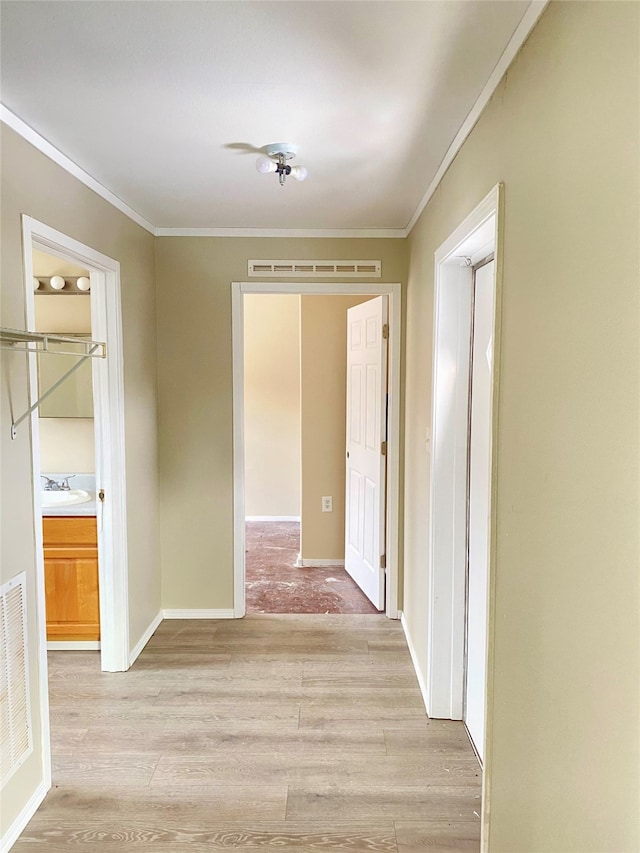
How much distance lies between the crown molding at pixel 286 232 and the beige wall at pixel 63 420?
669 mm

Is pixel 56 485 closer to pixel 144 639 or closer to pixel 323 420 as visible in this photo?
pixel 144 639

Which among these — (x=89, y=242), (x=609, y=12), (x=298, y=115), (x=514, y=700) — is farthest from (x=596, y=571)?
(x=89, y=242)

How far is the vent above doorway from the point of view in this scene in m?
3.28

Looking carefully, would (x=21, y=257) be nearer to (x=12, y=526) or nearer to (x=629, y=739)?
(x=12, y=526)

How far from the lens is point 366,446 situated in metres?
3.69

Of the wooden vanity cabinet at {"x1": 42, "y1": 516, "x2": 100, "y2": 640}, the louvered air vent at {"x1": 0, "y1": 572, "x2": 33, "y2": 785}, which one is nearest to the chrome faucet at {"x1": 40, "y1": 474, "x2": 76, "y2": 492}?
the wooden vanity cabinet at {"x1": 42, "y1": 516, "x2": 100, "y2": 640}

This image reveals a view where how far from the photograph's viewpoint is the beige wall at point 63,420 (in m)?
3.32

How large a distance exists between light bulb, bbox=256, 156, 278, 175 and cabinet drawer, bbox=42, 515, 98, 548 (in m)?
1.96

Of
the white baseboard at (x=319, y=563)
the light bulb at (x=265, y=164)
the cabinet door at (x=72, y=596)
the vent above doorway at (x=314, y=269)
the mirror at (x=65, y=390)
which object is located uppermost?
the light bulb at (x=265, y=164)

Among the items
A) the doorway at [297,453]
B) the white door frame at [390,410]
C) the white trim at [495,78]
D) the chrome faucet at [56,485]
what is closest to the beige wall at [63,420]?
the chrome faucet at [56,485]

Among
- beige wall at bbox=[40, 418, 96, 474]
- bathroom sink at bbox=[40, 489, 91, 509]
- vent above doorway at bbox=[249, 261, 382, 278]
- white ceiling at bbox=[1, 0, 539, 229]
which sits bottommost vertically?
bathroom sink at bbox=[40, 489, 91, 509]

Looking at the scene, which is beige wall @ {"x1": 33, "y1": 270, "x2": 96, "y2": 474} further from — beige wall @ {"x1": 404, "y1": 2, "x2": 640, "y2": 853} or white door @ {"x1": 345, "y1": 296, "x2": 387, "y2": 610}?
beige wall @ {"x1": 404, "y1": 2, "x2": 640, "y2": 853}

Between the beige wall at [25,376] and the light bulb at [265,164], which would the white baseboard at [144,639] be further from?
the light bulb at [265,164]

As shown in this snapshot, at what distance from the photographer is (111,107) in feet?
5.67
